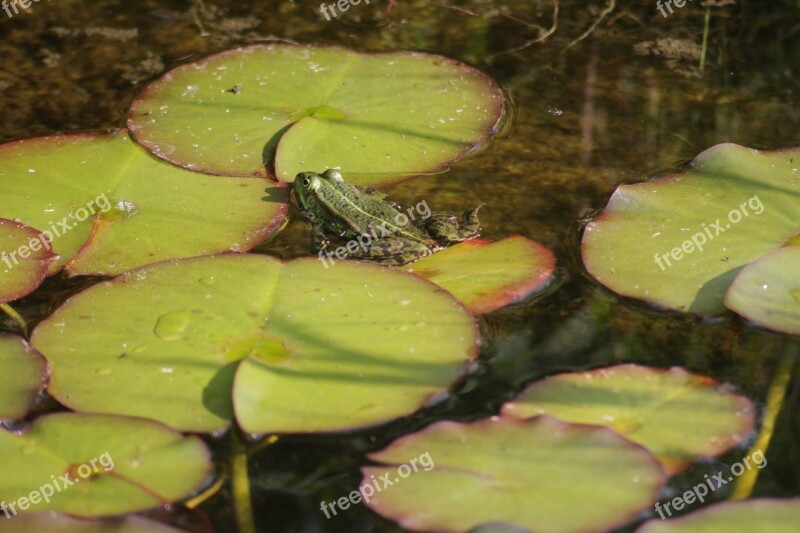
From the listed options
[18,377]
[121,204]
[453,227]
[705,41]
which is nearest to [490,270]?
[453,227]

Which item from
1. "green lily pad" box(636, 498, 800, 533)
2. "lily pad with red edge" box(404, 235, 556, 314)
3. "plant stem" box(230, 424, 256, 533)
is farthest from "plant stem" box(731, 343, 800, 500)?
→ "plant stem" box(230, 424, 256, 533)

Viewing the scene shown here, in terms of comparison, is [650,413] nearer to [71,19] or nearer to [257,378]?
[257,378]

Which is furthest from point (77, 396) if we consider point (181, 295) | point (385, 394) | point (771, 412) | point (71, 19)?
point (71, 19)

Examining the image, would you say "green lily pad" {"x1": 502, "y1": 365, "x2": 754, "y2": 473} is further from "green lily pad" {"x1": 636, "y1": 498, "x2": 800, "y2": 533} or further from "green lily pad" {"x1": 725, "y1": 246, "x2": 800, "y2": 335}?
"green lily pad" {"x1": 725, "y1": 246, "x2": 800, "y2": 335}

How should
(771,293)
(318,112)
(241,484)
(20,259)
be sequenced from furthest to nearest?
(318,112) → (20,259) → (771,293) → (241,484)

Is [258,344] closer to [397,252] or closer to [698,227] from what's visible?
[397,252]
